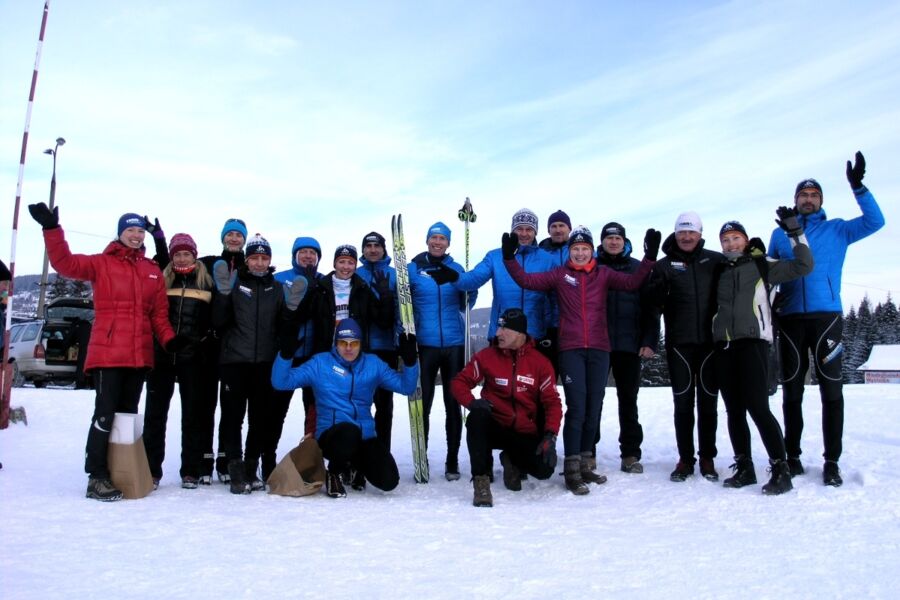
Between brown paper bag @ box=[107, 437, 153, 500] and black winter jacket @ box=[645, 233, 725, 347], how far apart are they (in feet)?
13.2

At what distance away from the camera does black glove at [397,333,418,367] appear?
529cm

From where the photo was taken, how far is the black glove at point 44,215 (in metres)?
4.38

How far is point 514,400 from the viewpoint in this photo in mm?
5164

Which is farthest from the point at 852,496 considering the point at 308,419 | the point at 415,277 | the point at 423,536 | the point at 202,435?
the point at 202,435

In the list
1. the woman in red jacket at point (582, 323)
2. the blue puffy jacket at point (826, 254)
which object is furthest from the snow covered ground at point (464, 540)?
the blue puffy jacket at point (826, 254)

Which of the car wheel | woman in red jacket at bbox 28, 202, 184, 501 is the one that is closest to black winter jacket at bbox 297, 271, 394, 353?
woman in red jacket at bbox 28, 202, 184, 501

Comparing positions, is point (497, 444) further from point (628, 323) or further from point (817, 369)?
point (817, 369)

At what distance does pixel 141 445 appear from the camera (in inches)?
191

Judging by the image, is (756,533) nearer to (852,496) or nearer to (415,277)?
(852,496)

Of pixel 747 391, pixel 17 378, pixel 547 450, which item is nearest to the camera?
pixel 547 450

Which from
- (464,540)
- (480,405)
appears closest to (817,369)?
(480,405)

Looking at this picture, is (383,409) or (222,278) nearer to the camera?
(222,278)

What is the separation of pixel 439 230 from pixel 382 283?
70 cm

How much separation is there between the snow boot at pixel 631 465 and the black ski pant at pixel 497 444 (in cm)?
98
